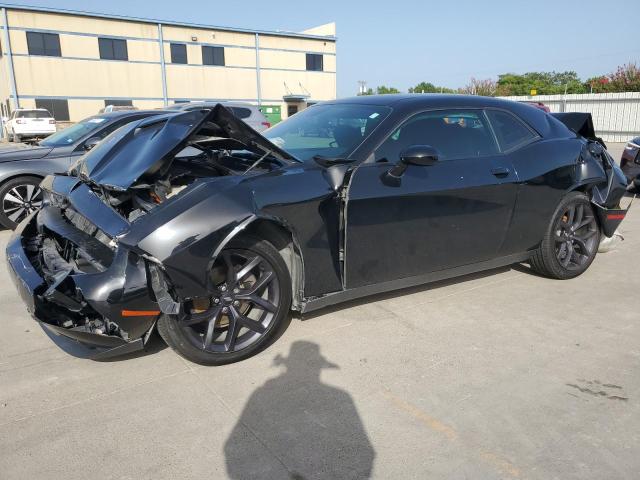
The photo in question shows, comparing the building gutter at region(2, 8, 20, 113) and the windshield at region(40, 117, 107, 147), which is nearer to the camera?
the windshield at region(40, 117, 107, 147)

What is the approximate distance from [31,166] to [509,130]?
19.3 ft

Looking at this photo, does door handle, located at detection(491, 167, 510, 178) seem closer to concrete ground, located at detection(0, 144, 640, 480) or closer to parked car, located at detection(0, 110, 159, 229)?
concrete ground, located at detection(0, 144, 640, 480)

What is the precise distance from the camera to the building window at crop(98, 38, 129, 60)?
34250 mm

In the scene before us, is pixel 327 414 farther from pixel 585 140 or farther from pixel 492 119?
pixel 585 140

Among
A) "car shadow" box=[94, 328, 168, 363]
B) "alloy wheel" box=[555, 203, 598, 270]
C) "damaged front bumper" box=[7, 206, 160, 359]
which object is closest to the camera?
"damaged front bumper" box=[7, 206, 160, 359]

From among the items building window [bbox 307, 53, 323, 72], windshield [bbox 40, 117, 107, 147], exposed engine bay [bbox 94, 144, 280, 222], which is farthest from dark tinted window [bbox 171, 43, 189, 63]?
exposed engine bay [bbox 94, 144, 280, 222]

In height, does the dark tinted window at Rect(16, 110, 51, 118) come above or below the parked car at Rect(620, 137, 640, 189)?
above

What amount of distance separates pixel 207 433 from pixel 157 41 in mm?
38145

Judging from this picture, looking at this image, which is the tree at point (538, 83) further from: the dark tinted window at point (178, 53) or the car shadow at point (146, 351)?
the car shadow at point (146, 351)

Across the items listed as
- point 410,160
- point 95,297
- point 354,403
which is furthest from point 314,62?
point 354,403

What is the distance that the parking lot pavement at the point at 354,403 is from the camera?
237 cm

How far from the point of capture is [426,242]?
12.6ft

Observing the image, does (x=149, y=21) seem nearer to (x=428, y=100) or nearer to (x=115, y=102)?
(x=115, y=102)

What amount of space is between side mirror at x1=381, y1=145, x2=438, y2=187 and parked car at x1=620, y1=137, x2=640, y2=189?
6.77 meters
